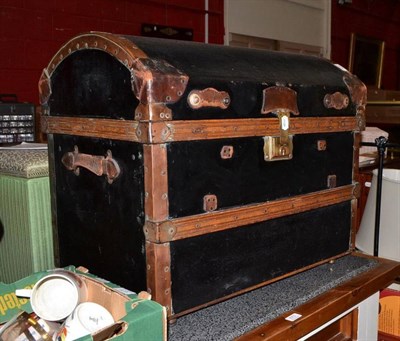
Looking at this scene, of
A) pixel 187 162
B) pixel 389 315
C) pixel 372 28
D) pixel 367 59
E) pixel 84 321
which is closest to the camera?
pixel 84 321

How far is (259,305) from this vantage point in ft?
4.59

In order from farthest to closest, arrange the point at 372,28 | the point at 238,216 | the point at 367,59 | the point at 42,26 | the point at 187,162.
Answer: the point at 372,28, the point at 367,59, the point at 42,26, the point at 238,216, the point at 187,162

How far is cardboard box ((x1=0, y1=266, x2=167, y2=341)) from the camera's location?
980mm

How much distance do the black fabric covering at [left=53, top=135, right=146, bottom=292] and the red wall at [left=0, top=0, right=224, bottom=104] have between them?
238 centimetres

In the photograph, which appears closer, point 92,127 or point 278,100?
point 92,127

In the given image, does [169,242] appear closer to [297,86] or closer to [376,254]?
[297,86]

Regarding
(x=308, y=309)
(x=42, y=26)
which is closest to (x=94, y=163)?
(x=308, y=309)

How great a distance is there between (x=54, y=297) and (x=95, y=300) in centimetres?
10

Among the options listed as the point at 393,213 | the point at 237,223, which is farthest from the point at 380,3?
the point at 237,223

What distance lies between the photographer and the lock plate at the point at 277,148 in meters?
1.42

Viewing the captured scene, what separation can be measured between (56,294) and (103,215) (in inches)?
9.5

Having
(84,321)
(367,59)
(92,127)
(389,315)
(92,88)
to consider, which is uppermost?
(367,59)

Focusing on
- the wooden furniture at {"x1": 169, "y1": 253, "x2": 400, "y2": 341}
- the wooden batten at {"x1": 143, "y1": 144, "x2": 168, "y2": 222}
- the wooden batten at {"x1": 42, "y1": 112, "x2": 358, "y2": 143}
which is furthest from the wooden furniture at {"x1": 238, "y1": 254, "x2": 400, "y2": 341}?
the wooden batten at {"x1": 42, "y1": 112, "x2": 358, "y2": 143}

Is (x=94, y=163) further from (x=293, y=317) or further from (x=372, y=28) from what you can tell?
(x=372, y=28)
